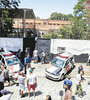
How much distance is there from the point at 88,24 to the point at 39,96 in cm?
2066

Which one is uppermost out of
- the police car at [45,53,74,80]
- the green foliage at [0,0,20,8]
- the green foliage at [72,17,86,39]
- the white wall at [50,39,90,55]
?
the green foliage at [0,0,20,8]

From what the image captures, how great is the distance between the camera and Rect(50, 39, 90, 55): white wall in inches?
632

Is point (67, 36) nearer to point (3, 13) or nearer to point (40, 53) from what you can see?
point (40, 53)

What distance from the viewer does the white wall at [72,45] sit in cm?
1606

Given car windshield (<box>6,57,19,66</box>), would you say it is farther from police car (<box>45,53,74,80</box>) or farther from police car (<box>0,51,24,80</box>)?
police car (<box>45,53,74,80</box>)

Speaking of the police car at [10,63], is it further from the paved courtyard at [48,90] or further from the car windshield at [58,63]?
the car windshield at [58,63]

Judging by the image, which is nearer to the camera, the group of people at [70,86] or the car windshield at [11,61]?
the group of people at [70,86]

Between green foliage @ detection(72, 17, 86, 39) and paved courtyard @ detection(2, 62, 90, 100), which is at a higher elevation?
green foliage @ detection(72, 17, 86, 39)

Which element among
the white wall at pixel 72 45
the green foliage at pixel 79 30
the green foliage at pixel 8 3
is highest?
the green foliage at pixel 8 3

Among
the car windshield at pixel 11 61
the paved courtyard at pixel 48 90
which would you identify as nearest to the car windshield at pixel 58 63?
the paved courtyard at pixel 48 90

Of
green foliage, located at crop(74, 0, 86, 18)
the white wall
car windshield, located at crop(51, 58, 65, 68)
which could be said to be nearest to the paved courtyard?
car windshield, located at crop(51, 58, 65, 68)

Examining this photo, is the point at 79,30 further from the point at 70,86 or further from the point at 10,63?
the point at 70,86

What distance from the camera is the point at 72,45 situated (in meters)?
16.1

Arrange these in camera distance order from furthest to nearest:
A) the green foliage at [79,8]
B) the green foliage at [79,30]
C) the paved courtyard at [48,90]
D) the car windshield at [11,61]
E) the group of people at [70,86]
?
the green foliage at [79,8] → the green foliage at [79,30] → the car windshield at [11,61] → the paved courtyard at [48,90] → the group of people at [70,86]
